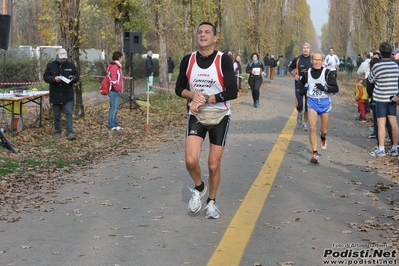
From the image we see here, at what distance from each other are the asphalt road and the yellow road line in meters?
0.01

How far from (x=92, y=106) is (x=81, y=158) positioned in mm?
13024

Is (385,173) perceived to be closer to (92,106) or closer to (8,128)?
(8,128)

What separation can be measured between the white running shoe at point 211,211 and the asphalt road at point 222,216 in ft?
0.30

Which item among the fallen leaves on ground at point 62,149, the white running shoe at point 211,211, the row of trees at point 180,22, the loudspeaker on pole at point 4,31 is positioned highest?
the row of trees at point 180,22

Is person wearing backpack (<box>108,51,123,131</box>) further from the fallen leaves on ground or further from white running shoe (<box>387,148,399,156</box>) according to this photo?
white running shoe (<box>387,148,399,156</box>)

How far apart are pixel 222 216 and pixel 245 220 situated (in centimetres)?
33

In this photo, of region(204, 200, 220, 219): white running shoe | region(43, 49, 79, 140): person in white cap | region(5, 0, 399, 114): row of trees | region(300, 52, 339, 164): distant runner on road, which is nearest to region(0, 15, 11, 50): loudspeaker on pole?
region(43, 49, 79, 140): person in white cap

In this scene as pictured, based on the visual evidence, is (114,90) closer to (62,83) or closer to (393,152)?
(62,83)

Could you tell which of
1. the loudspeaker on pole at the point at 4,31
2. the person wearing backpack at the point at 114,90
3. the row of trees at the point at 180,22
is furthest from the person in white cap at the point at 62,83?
the row of trees at the point at 180,22

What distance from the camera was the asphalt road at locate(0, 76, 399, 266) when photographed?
20.6 ft

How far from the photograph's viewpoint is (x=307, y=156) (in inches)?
502

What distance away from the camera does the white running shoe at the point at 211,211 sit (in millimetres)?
7602

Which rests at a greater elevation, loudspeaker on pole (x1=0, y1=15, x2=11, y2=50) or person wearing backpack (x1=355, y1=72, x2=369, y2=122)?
loudspeaker on pole (x1=0, y1=15, x2=11, y2=50)

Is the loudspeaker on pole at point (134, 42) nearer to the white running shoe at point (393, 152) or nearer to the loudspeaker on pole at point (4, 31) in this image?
the loudspeaker on pole at point (4, 31)
